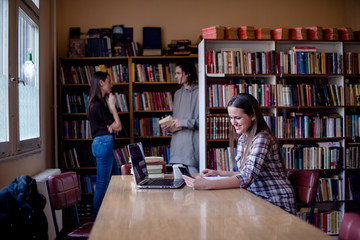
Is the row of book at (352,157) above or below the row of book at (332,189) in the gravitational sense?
above

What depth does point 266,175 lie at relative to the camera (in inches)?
88.5

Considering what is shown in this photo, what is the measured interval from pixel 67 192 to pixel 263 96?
2563 mm

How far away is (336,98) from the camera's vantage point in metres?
4.29

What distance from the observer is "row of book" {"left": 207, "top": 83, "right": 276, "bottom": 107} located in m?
4.11

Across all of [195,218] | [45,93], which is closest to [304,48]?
[45,93]

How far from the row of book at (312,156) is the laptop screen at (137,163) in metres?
2.21

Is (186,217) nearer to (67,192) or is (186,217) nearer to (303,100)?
(67,192)

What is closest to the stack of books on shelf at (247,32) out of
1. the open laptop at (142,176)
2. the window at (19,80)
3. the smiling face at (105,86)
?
the smiling face at (105,86)

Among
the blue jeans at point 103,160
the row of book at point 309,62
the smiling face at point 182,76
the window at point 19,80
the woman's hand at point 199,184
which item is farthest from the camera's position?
the row of book at point 309,62

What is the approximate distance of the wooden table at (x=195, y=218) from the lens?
1289 mm

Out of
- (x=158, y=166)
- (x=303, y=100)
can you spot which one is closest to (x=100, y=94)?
(x=158, y=166)

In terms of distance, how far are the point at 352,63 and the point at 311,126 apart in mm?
909

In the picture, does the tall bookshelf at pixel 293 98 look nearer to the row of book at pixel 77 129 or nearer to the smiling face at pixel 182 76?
the smiling face at pixel 182 76

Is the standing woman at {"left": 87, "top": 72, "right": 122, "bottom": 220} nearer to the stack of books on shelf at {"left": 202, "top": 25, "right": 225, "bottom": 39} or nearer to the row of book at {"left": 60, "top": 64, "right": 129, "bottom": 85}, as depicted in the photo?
the row of book at {"left": 60, "top": 64, "right": 129, "bottom": 85}
